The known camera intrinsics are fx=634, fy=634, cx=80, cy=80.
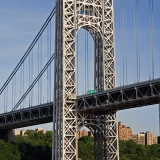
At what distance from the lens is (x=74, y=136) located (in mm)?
84188

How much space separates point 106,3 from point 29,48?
61.6 ft

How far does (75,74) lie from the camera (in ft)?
279

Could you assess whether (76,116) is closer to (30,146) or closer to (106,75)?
(106,75)

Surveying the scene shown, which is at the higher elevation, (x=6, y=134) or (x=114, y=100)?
(x=114, y=100)

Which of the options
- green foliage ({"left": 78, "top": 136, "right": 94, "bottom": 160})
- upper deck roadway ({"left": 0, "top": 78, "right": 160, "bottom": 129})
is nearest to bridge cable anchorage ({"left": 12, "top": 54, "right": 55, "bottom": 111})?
upper deck roadway ({"left": 0, "top": 78, "right": 160, "bottom": 129})

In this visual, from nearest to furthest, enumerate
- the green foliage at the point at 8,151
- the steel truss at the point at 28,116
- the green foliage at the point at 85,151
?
the steel truss at the point at 28,116 → the green foliage at the point at 8,151 → the green foliage at the point at 85,151

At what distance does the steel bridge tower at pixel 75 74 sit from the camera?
84.2 m

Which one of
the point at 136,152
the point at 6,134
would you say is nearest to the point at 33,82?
the point at 6,134

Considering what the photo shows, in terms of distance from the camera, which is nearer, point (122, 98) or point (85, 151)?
point (122, 98)

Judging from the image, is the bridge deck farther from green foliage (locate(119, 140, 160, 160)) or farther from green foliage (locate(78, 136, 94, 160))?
green foliage (locate(119, 140, 160, 160))

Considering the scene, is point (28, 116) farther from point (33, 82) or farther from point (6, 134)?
point (6, 134)

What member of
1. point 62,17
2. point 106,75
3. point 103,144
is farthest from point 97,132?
point 62,17

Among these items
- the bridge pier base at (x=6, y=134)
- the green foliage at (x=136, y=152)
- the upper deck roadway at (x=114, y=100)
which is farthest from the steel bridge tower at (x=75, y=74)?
the green foliage at (x=136, y=152)

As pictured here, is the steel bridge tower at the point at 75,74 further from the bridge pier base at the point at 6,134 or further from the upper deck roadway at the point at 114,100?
the bridge pier base at the point at 6,134
